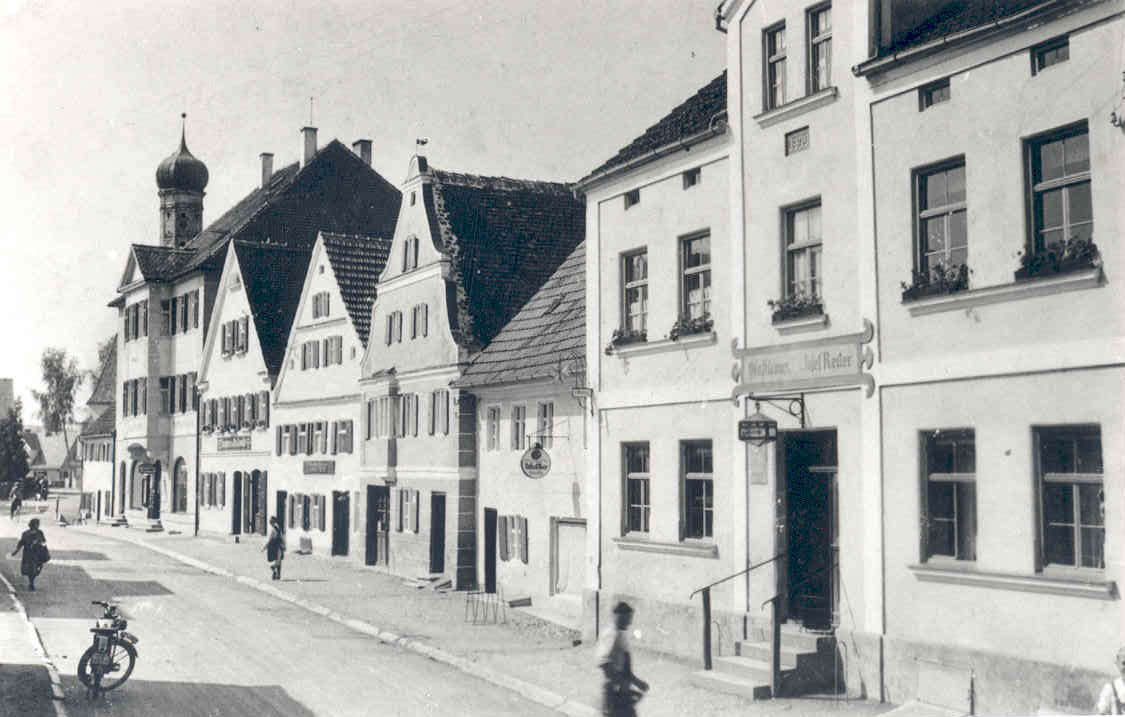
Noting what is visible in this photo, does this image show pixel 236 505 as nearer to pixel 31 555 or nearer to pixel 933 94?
pixel 31 555

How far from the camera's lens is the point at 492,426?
26484 mm

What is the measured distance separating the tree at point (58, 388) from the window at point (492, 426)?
73.5 meters

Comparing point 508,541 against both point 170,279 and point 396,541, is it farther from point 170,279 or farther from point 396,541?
point 170,279

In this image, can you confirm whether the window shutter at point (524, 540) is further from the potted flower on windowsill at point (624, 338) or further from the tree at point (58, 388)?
the tree at point (58, 388)

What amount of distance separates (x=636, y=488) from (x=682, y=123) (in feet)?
19.5

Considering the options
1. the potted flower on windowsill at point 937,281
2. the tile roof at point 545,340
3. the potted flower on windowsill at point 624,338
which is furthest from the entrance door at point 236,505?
the potted flower on windowsill at point 937,281

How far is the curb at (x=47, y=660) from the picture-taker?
1318 cm

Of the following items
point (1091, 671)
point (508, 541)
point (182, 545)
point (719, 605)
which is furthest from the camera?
point (182, 545)

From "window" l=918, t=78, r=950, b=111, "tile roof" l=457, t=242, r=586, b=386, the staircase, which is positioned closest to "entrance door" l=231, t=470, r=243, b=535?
"tile roof" l=457, t=242, r=586, b=386

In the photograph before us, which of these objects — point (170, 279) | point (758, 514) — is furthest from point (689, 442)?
point (170, 279)

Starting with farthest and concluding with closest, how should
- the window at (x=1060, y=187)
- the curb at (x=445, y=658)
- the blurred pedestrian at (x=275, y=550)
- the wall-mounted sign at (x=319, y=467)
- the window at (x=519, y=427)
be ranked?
the wall-mounted sign at (x=319, y=467)
the blurred pedestrian at (x=275, y=550)
the window at (x=519, y=427)
the curb at (x=445, y=658)
the window at (x=1060, y=187)

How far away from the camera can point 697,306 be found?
17.2 m

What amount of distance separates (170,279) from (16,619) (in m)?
35.1

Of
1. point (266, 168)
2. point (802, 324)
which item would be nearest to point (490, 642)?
point (802, 324)
